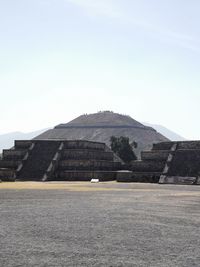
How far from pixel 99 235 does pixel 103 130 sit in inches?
4222

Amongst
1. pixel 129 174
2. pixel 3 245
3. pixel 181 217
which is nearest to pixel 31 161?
pixel 129 174

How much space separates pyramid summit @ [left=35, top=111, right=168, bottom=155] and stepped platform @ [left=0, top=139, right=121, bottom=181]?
57.7m

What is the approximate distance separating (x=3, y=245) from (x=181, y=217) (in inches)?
285

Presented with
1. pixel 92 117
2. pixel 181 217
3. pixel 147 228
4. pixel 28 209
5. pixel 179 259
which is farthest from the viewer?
pixel 92 117

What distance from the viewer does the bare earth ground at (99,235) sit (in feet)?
30.6

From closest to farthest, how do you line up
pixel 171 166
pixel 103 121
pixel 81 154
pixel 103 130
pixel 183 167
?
pixel 183 167 < pixel 171 166 < pixel 81 154 < pixel 103 130 < pixel 103 121

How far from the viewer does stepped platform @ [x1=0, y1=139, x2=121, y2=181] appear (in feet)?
142

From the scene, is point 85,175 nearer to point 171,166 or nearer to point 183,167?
point 171,166

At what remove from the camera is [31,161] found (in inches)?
1831

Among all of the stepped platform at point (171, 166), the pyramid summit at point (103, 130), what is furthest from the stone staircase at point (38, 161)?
the pyramid summit at point (103, 130)

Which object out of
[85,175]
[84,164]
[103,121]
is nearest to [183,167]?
[85,175]

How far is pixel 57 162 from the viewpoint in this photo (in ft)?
149

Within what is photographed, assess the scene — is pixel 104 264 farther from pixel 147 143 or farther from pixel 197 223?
pixel 147 143

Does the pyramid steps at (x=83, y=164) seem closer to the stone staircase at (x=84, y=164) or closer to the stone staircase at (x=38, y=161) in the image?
the stone staircase at (x=84, y=164)
